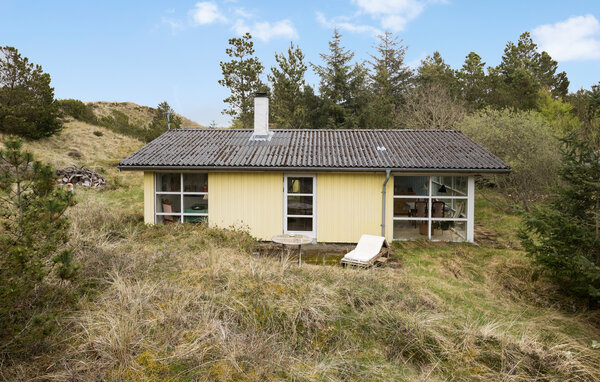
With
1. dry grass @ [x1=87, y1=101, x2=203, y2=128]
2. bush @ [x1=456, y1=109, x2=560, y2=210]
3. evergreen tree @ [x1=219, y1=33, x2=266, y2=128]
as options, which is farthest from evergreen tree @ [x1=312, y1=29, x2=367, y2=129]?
dry grass @ [x1=87, y1=101, x2=203, y2=128]

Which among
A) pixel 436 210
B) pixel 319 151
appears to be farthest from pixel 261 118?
pixel 436 210

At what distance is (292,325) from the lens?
396 centimetres

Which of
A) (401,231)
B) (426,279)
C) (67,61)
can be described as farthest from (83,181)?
(426,279)

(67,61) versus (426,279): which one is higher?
(67,61)

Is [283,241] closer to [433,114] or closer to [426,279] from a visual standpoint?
[426,279]

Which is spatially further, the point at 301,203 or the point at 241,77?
the point at 241,77

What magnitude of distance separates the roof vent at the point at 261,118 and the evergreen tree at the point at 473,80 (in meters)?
19.9

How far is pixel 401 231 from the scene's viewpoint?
37.0 feet

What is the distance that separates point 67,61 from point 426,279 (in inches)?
911

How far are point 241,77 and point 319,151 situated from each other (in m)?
19.4

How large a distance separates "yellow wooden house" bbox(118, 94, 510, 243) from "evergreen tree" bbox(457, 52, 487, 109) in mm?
18314

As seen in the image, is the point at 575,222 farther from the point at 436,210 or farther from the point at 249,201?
the point at 249,201

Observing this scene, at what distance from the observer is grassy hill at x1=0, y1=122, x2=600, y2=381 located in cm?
321

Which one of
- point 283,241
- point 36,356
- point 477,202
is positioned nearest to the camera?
point 36,356
